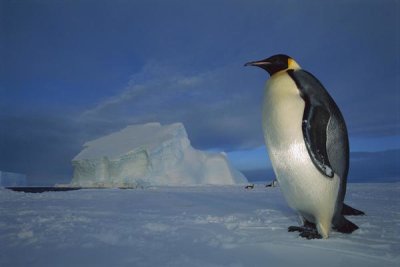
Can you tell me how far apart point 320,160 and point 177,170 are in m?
19.5

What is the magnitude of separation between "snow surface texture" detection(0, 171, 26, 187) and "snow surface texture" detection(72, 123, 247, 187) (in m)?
6.81

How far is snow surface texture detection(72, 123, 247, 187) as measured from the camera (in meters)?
20.5

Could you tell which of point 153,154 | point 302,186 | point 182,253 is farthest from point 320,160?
point 153,154

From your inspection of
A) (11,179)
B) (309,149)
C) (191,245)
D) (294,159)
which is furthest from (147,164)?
(191,245)

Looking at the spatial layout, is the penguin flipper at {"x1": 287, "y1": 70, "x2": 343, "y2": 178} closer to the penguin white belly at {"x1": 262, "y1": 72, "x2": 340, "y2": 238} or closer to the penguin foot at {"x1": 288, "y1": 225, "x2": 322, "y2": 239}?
the penguin white belly at {"x1": 262, "y1": 72, "x2": 340, "y2": 238}

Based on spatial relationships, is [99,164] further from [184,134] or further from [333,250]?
[333,250]

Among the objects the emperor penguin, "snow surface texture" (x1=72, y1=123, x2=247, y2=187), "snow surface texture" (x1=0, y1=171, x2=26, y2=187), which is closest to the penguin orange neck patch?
the emperor penguin

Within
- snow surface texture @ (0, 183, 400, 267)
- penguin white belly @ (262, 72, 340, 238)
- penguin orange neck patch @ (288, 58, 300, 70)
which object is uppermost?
penguin orange neck patch @ (288, 58, 300, 70)

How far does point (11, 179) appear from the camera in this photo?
26000 mm

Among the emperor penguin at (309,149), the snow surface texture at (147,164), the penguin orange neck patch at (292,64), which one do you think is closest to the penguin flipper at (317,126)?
the emperor penguin at (309,149)

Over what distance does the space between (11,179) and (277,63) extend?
28376 mm

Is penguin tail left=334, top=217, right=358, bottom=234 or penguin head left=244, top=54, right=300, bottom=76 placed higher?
penguin head left=244, top=54, right=300, bottom=76

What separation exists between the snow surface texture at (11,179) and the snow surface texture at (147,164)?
22.4 ft

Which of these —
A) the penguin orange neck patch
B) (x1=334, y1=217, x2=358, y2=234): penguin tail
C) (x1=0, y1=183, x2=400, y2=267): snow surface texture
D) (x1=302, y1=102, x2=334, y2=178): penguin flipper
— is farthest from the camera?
the penguin orange neck patch
